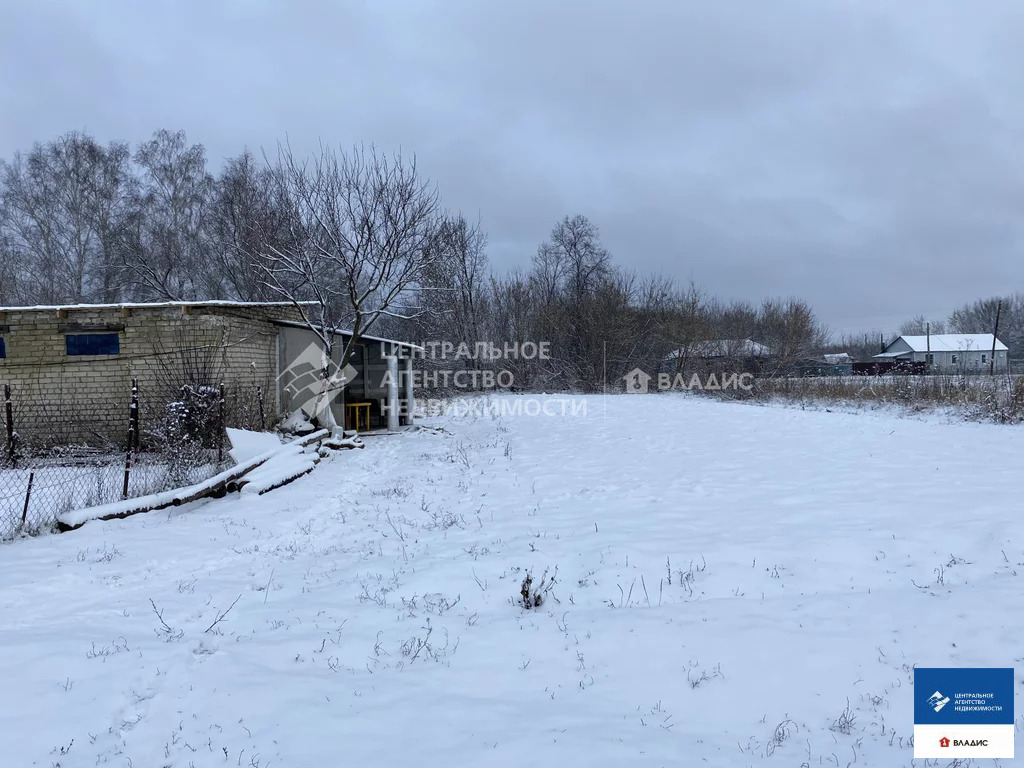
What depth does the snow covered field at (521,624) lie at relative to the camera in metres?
2.49

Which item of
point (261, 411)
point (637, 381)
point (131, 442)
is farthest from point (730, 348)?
point (131, 442)

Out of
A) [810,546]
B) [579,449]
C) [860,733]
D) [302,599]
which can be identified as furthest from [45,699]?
[579,449]

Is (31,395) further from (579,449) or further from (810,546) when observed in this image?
(810,546)

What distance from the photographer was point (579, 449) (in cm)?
995

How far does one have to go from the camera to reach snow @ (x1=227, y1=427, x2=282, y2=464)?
8.32m

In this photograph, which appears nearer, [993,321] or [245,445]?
[245,445]

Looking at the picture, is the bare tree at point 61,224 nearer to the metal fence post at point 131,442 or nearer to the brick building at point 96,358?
the brick building at point 96,358

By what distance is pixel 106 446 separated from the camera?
10.5 m

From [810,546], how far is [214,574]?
5.06 metres

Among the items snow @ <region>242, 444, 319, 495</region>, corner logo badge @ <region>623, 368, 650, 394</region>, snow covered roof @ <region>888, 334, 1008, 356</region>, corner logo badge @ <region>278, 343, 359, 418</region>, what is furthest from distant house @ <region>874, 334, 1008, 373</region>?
snow @ <region>242, 444, 319, 495</region>

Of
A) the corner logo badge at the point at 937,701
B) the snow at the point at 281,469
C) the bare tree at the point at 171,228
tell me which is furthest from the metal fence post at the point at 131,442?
the bare tree at the point at 171,228

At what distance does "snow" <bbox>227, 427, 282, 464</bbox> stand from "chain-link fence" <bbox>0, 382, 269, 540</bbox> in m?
0.29

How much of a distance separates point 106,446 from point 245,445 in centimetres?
417

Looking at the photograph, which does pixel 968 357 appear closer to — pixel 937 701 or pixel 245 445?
pixel 937 701
